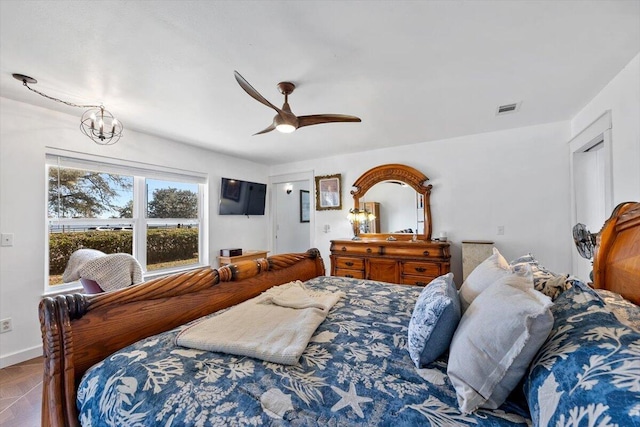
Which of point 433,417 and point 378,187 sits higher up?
point 378,187

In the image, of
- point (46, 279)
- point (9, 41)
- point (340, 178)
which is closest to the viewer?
point (9, 41)

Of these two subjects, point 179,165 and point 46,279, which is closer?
point 46,279

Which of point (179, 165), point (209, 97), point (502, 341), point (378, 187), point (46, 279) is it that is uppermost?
point (209, 97)

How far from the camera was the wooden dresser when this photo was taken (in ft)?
11.3

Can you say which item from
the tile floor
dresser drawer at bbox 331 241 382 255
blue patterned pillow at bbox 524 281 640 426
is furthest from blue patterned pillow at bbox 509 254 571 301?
the tile floor

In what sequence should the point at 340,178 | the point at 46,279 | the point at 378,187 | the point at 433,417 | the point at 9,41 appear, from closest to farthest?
the point at 433,417, the point at 9,41, the point at 46,279, the point at 378,187, the point at 340,178

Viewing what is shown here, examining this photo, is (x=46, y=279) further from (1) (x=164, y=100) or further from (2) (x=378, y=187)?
(2) (x=378, y=187)

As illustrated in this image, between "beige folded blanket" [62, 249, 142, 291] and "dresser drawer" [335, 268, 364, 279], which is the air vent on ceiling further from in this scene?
"beige folded blanket" [62, 249, 142, 291]

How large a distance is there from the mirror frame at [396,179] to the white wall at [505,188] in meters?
0.10

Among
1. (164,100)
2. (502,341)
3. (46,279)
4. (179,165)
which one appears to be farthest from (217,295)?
(179,165)

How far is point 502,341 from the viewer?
0.83m

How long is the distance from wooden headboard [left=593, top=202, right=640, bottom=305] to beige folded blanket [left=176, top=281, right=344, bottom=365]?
149 centimetres

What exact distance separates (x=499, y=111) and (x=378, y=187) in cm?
187

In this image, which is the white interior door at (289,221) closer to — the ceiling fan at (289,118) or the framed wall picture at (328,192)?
the framed wall picture at (328,192)
